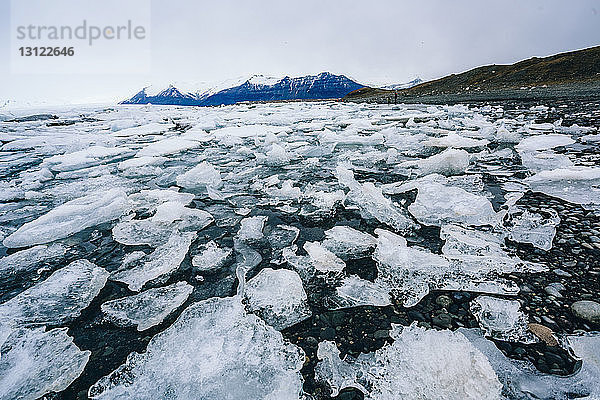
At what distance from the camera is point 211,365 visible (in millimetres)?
967

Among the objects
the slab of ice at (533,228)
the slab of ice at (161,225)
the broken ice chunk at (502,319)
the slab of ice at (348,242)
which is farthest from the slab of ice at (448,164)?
the slab of ice at (161,225)

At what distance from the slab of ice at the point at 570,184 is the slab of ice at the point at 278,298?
2125mm

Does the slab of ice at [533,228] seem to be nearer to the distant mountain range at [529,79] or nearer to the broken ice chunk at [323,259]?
the broken ice chunk at [323,259]

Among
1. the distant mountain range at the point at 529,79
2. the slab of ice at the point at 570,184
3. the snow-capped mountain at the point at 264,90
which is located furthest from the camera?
the snow-capped mountain at the point at 264,90

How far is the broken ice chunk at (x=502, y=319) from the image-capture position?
104cm

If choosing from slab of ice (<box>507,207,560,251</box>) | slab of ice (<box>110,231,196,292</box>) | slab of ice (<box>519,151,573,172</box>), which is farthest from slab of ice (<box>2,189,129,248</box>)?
slab of ice (<box>519,151,573,172</box>)

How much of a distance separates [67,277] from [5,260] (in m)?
0.62

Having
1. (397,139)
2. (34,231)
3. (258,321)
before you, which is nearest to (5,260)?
(34,231)

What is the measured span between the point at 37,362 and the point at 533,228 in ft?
8.19

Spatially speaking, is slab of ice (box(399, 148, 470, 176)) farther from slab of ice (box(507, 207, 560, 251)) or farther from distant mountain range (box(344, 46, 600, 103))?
distant mountain range (box(344, 46, 600, 103))

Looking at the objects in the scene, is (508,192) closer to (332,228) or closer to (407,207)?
(407,207)

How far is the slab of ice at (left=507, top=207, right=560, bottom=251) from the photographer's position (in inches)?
61.6

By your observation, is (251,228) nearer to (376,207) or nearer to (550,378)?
(376,207)

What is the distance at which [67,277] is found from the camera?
56.1 inches
